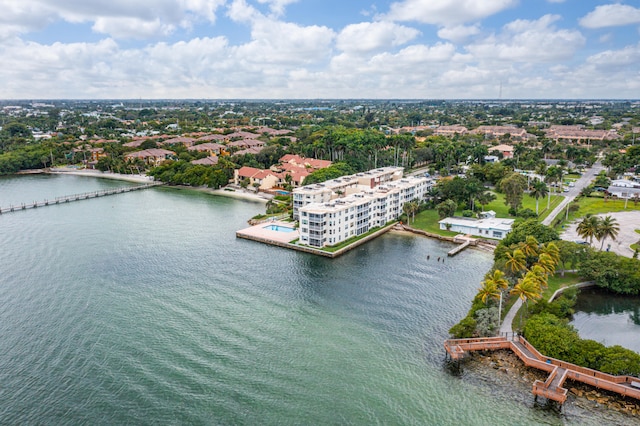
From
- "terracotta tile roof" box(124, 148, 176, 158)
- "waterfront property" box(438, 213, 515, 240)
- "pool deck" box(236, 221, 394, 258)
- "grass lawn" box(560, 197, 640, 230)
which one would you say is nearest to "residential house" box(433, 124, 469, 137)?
"grass lawn" box(560, 197, 640, 230)

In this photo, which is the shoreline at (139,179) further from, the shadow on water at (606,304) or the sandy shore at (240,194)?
the shadow on water at (606,304)

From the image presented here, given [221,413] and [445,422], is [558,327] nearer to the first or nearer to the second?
[445,422]

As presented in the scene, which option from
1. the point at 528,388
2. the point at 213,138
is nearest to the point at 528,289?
the point at 528,388

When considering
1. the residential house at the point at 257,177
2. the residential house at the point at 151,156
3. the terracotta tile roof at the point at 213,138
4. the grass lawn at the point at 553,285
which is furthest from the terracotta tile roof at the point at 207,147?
the grass lawn at the point at 553,285

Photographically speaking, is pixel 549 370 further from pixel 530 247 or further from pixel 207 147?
pixel 207 147

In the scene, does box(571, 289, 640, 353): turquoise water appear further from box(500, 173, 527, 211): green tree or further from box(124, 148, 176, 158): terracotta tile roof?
box(124, 148, 176, 158): terracotta tile roof

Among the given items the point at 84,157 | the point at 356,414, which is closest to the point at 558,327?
the point at 356,414
